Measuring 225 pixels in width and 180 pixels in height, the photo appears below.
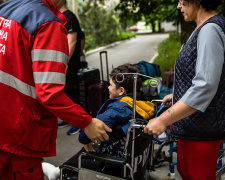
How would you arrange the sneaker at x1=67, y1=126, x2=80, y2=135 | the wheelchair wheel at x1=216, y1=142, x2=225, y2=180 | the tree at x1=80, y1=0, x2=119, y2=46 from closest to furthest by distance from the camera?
the wheelchair wheel at x1=216, y1=142, x2=225, y2=180
the sneaker at x1=67, y1=126, x2=80, y2=135
the tree at x1=80, y1=0, x2=119, y2=46

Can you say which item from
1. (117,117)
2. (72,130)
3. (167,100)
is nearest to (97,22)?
(72,130)

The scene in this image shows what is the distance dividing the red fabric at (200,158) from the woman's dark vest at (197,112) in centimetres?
6

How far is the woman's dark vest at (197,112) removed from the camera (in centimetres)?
174

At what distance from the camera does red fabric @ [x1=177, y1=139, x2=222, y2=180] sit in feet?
6.13

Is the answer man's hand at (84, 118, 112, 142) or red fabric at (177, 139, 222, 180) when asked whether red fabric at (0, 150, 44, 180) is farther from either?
red fabric at (177, 139, 222, 180)

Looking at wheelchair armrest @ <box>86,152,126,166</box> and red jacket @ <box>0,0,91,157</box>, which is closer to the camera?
red jacket @ <box>0,0,91,157</box>

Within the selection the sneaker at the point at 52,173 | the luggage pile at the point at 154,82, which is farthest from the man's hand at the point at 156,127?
the luggage pile at the point at 154,82

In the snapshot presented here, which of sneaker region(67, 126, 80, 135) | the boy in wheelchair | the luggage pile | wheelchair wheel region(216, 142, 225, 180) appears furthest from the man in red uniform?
sneaker region(67, 126, 80, 135)

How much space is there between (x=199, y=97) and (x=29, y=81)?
1.00 m

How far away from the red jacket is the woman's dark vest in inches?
27.1

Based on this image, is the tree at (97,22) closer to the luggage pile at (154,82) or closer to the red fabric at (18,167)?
the luggage pile at (154,82)

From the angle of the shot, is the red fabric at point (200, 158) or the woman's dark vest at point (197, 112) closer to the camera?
the woman's dark vest at point (197, 112)

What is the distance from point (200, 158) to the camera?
188 cm

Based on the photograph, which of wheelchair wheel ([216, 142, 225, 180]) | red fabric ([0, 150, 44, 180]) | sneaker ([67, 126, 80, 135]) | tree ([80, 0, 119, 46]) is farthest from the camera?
tree ([80, 0, 119, 46])
